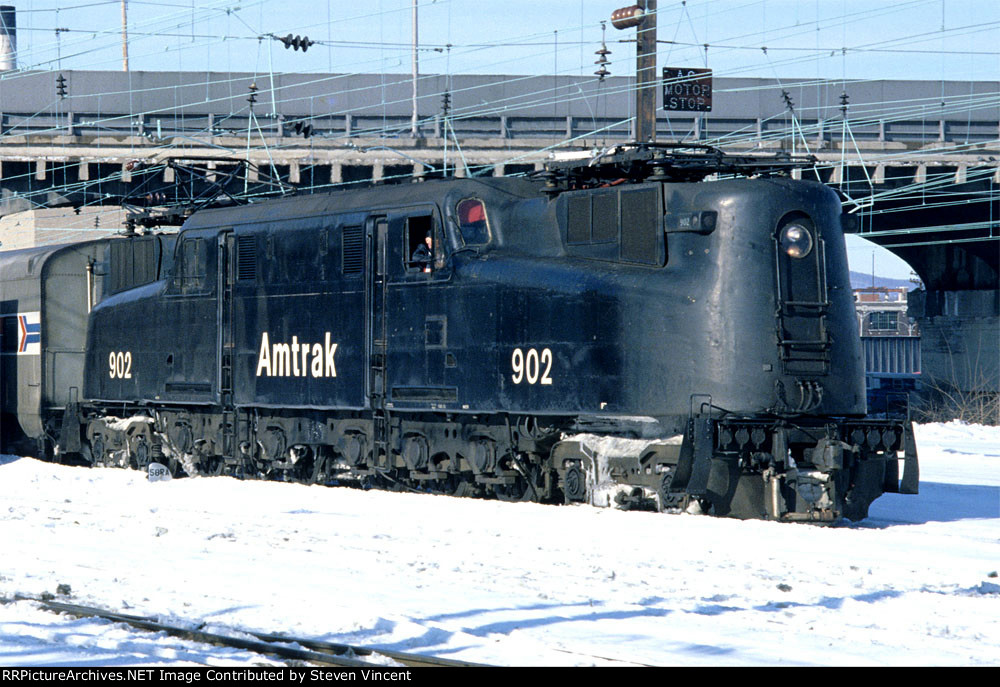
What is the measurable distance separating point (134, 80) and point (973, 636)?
54215 mm

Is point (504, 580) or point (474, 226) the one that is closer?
point (504, 580)

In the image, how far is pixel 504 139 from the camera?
4638 cm

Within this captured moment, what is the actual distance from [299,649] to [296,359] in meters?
11.2

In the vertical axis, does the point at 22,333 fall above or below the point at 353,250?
below

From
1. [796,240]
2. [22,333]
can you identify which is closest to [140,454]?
[22,333]

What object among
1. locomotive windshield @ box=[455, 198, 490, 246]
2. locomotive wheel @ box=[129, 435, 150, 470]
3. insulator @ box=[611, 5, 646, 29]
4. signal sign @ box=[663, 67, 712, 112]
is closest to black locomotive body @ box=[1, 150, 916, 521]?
locomotive windshield @ box=[455, 198, 490, 246]

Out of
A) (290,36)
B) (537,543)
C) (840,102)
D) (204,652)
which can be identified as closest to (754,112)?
(840,102)

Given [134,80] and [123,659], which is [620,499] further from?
[134,80]

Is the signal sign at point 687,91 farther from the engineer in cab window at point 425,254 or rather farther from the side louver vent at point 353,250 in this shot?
the engineer in cab window at point 425,254

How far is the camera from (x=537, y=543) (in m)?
12.9

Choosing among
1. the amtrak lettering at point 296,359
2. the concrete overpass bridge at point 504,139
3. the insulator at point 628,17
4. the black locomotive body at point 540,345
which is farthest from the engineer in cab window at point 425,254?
the concrete overpass bridge at point 504,139

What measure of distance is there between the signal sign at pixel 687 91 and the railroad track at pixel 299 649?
85.4 feet

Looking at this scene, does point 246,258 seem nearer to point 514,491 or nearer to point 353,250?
point 353,250

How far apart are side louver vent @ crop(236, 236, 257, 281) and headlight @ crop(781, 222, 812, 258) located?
8.52 meters
